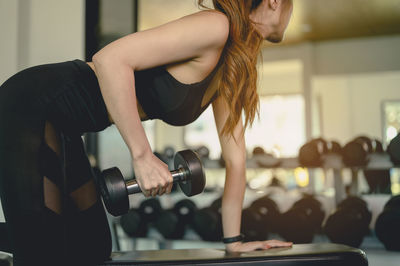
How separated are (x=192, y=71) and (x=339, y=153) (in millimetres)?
1450

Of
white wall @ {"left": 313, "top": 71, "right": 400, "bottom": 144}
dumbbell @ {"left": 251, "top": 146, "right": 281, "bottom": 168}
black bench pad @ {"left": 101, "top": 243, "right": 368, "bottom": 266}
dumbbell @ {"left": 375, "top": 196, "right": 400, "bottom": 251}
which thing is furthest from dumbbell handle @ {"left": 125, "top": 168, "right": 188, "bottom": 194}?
white wall @ {"left": 313, "top": 71, "right": 400, "bottom": 144}

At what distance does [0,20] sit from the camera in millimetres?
1295

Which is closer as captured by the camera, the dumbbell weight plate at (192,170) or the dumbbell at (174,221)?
the dumbbell weight plate at (192,170)

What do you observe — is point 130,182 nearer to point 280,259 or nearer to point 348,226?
point 280,259

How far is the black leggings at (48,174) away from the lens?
74cm

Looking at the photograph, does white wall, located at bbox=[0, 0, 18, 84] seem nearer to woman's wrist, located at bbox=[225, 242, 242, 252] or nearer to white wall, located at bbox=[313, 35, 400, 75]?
woman's wrist, located at bbox=[225, 242, 242, 252]

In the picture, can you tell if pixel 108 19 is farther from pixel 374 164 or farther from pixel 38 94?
pixel 374 164

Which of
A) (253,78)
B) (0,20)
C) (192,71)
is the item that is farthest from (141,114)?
(0,20)

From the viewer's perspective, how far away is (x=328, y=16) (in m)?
4.47

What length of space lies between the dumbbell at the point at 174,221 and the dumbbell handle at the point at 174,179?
3.88ft

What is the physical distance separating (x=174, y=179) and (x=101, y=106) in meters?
0.22

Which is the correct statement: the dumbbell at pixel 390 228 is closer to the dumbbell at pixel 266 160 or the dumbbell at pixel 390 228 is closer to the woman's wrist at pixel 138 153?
the dumbbell at pixel 266 160

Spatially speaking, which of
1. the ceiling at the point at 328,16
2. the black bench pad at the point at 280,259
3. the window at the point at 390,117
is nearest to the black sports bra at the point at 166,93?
the black bench pad at the point at 280,259

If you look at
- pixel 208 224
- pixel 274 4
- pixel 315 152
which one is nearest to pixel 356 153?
pixel 315 152
